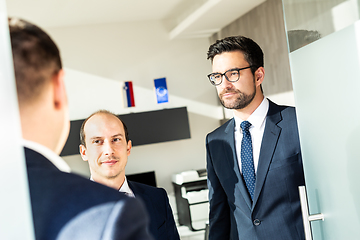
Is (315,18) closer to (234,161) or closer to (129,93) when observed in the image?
(234,161)

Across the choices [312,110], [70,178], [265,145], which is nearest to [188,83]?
[265,145]

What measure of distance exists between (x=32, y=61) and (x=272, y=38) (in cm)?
393

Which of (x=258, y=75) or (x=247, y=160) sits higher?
(x=258, y=75)

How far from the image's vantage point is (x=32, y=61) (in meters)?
0.61

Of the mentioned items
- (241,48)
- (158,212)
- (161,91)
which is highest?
(161,91)

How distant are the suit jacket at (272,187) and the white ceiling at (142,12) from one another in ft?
8.36

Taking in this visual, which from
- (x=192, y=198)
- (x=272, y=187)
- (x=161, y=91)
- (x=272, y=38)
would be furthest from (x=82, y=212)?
(x=161, y=91)

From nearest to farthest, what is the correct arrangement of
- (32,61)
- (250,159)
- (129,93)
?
(32,61) < (250,159) < (129,93)

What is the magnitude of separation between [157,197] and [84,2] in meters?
3.28

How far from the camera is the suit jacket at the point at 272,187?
1.67m

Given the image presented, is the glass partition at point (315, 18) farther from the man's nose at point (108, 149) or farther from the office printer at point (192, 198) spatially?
the office printer at point (192, 198)

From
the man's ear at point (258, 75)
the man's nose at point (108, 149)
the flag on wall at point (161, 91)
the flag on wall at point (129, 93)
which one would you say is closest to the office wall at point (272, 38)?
the flag on wall at point (161, 91)

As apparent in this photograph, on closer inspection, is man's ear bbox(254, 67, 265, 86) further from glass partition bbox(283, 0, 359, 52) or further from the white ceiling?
the white ceiling

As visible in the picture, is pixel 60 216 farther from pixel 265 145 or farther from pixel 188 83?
pixel 188 83
